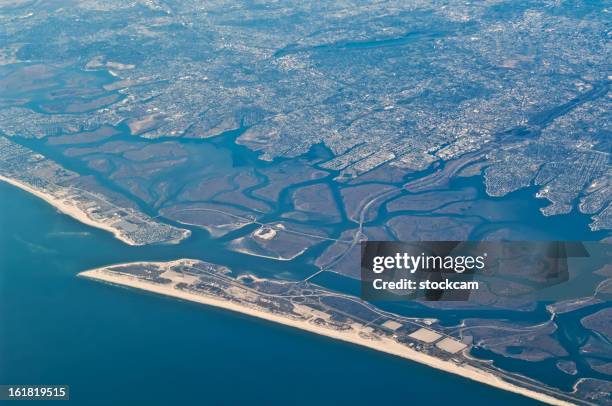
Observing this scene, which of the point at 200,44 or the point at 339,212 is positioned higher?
the point at 200,44

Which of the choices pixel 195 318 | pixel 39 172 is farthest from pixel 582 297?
pixel 39 172

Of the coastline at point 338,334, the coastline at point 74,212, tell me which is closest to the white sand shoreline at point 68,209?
the coastline at point 74,212

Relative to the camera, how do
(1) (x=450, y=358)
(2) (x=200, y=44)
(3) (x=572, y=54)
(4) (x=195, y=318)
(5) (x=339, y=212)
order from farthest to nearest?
(2) (x=200, y=44), (3) (x=572, y=54), (5) (x=339, y=212), (4) (x=195, y=318), (1) (x=450, y=358)

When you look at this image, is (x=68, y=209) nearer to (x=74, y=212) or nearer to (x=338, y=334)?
(x=74, y=212)

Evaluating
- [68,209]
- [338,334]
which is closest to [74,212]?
[68,209]

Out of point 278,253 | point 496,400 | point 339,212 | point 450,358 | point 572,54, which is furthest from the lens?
point 572,54

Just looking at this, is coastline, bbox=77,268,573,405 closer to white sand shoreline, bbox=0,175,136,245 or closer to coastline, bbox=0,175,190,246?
coastline, bbox=0,175,190,246

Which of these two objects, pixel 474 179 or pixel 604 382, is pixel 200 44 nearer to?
pixel 474 179

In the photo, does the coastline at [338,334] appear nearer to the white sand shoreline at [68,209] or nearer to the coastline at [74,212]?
the coastline at [74,212]

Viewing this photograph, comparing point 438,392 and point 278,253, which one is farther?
point 278,253
